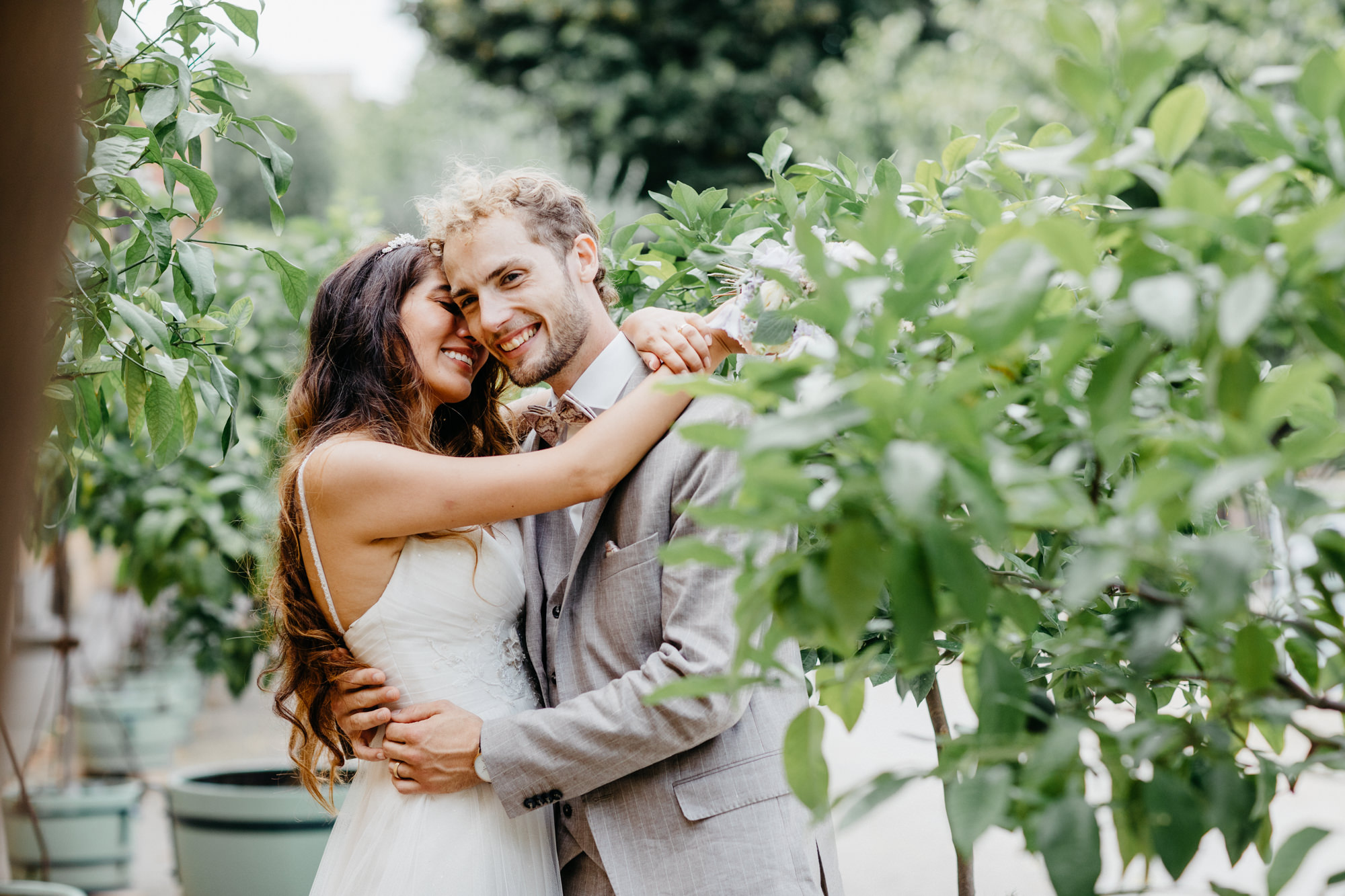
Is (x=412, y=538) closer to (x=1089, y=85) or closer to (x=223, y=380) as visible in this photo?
(x=223, y=380)

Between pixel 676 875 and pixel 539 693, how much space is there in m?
0.54

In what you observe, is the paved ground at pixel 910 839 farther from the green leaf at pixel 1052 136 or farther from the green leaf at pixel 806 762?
the green leaf at pixel 806 762

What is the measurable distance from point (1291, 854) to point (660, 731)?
1086mm

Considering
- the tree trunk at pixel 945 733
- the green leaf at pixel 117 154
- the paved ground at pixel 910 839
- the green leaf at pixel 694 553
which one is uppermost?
the green leaf at pixel 117 154

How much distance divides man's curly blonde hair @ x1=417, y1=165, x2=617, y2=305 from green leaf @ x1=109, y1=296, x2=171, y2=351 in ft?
2.20

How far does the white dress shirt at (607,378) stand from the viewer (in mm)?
2285

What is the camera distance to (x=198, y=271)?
75.9 inches

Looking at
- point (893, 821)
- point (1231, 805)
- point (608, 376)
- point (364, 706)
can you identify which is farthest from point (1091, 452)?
point (893, 821)

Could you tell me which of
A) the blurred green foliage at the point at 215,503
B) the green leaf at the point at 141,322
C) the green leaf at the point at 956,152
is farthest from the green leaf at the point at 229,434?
the blurred green foliage at the point at 215,503

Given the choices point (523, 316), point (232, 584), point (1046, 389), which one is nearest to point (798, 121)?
point (232, 584)

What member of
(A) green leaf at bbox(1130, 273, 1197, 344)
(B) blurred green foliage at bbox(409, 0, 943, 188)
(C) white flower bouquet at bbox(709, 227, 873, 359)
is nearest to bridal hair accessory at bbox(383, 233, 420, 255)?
(C) white flower bouquet at bbox(709, 227, 873, 359)

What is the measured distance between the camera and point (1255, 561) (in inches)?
29.1

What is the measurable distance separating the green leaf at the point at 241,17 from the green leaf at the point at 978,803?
1.75 m

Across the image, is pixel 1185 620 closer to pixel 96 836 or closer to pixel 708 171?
pixel 96 836
